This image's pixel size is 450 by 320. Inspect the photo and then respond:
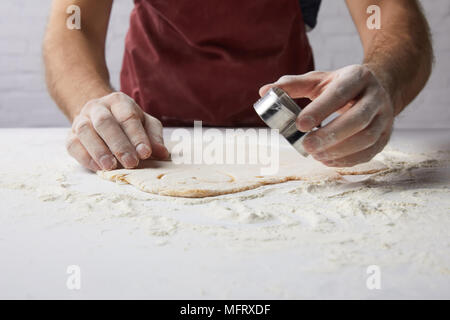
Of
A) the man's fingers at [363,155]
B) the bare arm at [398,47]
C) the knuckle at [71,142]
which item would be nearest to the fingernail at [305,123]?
the man's fingers at [363,155]

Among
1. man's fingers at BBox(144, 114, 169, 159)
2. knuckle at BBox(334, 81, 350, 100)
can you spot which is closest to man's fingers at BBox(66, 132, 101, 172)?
man's fingers at BBox(144, 114, 169, 159)

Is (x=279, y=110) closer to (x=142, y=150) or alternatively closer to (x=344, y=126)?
(x=344, y=126)

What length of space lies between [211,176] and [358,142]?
269 mm

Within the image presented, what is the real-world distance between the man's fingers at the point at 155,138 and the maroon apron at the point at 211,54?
447 mm

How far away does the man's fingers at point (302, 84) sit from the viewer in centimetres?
73

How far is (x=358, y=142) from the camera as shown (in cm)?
72

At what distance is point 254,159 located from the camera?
947 millimetres

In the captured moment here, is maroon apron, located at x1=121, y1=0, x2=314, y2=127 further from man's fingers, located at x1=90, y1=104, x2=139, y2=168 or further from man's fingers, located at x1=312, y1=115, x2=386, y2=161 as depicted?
man's fingers, located at x1=312, y1=115, x2=386, y2=161

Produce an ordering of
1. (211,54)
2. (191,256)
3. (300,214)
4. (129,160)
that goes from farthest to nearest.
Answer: (211,54)
(129,160)
(300,214)
(191,256)

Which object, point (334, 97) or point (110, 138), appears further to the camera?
point (110, 138)

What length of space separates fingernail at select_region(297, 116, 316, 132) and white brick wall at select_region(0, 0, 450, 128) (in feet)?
6.81

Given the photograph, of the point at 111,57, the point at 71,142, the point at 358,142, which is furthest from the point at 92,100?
the point at 111,57

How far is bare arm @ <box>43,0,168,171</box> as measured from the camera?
84 cm

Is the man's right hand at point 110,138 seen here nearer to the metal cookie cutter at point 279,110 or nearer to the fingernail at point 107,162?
the fingernail at point 107,162
